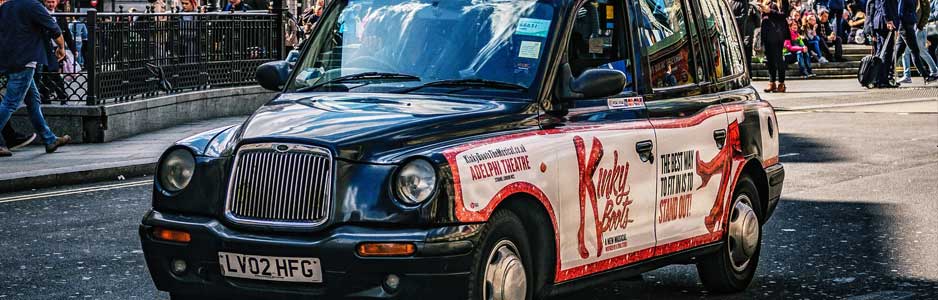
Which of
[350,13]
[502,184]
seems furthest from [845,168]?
[502,184]

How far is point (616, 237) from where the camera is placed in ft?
22.4

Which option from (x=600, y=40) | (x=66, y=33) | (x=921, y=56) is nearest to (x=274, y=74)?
(x=600, y=40)

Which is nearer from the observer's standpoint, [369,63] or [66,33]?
[369,63]

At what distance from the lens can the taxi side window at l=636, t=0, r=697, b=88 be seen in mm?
7348

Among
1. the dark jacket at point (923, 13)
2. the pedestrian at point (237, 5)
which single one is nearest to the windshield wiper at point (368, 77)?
the pedestrian at point (237, 5)

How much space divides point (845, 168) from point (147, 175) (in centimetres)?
584

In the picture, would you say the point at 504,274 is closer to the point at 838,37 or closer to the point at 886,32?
the point at 886,32

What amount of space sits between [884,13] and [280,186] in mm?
21919

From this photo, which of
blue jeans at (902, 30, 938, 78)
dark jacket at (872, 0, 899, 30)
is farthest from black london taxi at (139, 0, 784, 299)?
blue jeans at (902, 30, 938, 78)

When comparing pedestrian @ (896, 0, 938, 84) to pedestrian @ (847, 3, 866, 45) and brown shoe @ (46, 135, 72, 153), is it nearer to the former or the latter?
pedestrian @ (847, 3, 866, 45)

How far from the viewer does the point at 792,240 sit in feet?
32.8

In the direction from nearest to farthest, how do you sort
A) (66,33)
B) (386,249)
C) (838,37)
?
1. (386,249)
2. (66,33)
3. (838,37)

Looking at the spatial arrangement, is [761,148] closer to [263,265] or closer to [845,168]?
[263,265]

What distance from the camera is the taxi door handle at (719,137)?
7723 mm
